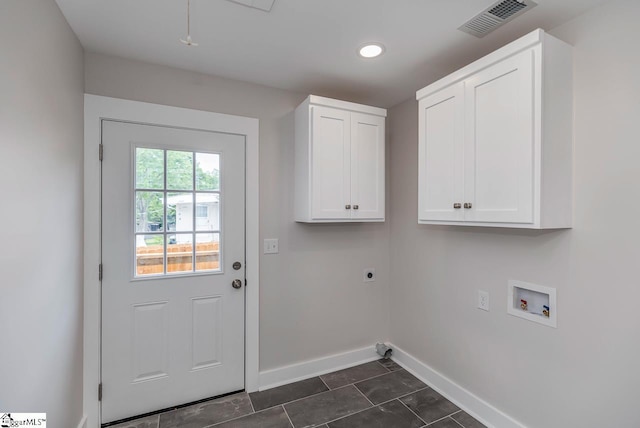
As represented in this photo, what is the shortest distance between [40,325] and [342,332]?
6.94ft

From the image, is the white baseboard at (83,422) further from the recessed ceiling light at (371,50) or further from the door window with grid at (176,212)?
the recessed ceiling light at (371,50)

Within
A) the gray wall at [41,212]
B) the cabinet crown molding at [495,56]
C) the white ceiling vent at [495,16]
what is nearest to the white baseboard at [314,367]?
the gray wall at [41,212]

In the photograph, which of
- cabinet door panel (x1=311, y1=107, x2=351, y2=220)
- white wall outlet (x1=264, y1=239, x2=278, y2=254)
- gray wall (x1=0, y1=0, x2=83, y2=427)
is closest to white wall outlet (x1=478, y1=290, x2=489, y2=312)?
cabinet door panel (x1=311, y1=107, x2=351, y2=220)

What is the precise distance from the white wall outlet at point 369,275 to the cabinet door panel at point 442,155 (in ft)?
3.07

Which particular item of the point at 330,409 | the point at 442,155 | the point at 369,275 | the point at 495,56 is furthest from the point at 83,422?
the point at 495,56

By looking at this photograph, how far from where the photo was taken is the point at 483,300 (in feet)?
A: 6.83

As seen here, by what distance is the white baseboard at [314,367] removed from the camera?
95.3 inches

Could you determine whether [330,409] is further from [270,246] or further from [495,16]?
[495,16]

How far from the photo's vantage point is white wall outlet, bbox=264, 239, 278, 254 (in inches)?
96.3

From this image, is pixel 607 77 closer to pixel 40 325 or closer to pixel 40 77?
pixel 40 77

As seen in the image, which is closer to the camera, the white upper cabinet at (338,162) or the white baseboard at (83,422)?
the white baseboard at (83,422)

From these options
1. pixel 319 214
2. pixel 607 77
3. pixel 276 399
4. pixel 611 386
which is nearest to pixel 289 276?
pixel 319 214

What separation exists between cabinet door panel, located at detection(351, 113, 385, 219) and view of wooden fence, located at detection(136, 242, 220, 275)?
113 cm

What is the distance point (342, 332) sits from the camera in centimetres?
276
